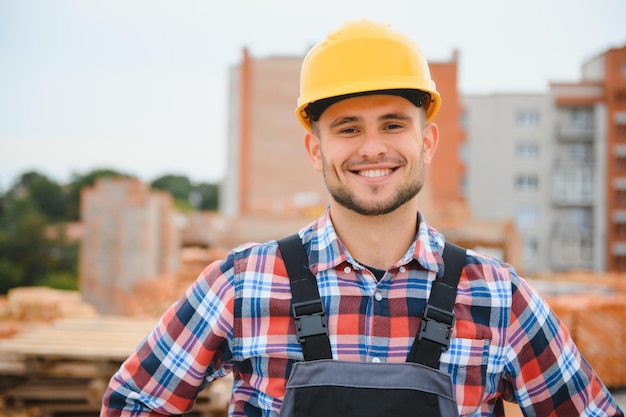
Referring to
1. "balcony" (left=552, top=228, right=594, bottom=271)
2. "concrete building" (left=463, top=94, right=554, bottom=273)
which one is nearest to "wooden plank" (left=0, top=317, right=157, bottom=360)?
"concrete building" (left=463, top=94, right=554, bottom=273)

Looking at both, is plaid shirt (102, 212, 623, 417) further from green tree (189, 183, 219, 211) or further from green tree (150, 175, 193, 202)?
green tree (150, 175, 193, 202)

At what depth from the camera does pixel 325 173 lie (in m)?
2.10

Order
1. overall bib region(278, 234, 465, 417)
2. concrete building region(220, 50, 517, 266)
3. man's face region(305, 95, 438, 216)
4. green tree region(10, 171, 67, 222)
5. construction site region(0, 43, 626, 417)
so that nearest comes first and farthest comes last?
overall bib region(278, 234, 465, 417), man's face region(305, 95, 438, 216), construction site region(0, 43, 626, 417), concrete building region(220, 50, 517, 266), green tree region(10, 171, 67, 222)

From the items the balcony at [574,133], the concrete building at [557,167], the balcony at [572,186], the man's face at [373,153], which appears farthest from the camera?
the balcony at [574,133]

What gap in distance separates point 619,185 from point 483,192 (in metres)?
10.5

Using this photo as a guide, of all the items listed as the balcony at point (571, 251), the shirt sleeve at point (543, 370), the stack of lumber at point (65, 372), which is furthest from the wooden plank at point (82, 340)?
the balcony at point (571, 251)

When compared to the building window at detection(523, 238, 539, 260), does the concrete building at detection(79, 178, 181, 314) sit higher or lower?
higher

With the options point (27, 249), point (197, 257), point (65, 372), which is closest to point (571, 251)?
point (197, 257)

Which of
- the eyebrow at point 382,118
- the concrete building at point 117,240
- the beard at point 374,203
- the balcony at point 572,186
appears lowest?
the concrete building at point 117,240

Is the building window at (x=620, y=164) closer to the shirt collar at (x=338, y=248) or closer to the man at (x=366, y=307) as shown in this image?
the man at (x=366, y=307)

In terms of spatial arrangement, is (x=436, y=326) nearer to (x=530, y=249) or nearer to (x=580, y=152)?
(x=530, y=249)

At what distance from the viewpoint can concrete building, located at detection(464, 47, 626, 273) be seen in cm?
4547

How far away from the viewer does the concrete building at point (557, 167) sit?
45469 millimetres

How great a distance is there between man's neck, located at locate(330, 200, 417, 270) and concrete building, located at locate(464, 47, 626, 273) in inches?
1813
